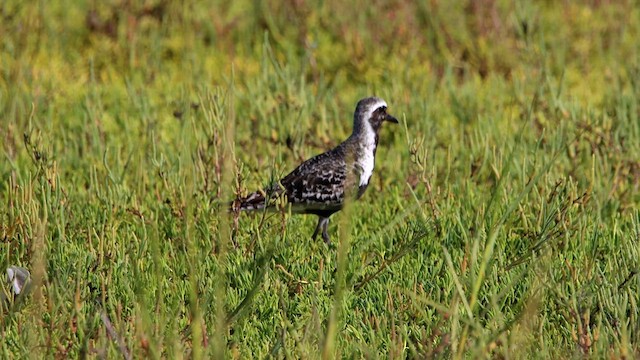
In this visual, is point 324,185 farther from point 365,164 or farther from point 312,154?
point 312,154

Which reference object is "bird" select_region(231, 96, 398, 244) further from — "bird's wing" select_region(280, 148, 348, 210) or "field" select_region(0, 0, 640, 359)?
"field" select_region(0, 0, 640, 359)

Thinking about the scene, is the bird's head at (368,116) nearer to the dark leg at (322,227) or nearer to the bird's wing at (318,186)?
the bird's wing at (318,186)

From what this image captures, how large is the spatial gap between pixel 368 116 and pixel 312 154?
1.05 m

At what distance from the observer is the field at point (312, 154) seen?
4.20 meters

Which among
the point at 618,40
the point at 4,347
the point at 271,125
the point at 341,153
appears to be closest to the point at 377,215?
the point at 341,153

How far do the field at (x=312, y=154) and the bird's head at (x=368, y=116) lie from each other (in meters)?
0.35

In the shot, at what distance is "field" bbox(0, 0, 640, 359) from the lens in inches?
165

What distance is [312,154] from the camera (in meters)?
7.13

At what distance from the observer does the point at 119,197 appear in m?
5.69

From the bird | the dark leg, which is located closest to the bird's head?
the bird

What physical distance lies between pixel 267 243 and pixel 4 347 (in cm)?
153

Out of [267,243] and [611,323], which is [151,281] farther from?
[611,323]

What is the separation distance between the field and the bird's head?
35 cm

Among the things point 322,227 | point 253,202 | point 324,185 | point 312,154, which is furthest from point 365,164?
point 312,154
